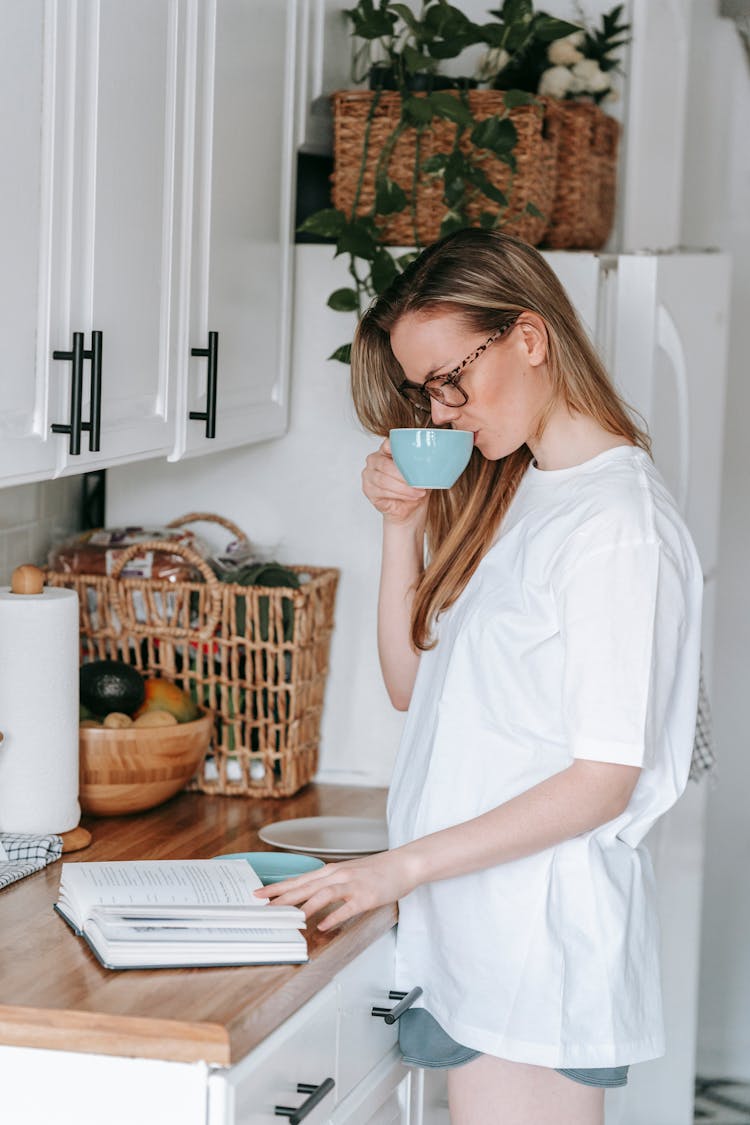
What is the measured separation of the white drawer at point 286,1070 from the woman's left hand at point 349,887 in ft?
0.28

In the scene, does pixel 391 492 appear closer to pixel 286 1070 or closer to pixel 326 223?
pixel 326 223

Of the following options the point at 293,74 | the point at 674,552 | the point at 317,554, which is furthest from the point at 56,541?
the point at 674,552

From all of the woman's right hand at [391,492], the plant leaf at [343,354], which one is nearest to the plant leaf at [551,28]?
the plant leaf at [343,354]

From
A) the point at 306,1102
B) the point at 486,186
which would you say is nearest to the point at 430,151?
the point at 486,186

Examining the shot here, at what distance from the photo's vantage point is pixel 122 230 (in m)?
1.62

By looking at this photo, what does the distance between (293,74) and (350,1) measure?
29 cm

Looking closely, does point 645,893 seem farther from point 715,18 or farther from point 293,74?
point 715,18

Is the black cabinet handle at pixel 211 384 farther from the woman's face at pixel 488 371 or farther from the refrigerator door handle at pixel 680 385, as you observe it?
the refrigerator door handle at pixel 680 385

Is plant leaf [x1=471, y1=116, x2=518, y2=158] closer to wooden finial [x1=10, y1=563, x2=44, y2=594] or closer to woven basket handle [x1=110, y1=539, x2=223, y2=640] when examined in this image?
woven basket handle [x1=110, y1=539, x2=223, y2=640]

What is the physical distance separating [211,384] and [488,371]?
0.44 meters

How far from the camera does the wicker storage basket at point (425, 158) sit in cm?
209

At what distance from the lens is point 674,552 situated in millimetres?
1495

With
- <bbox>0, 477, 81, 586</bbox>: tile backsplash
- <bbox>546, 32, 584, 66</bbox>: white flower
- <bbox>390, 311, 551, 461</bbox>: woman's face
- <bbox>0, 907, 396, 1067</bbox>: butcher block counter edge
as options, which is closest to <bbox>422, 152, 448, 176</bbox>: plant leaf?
<bbox>546, 32, 584, 66</bbox>: white flower

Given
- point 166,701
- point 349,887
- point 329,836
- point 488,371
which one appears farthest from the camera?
point 166,701
